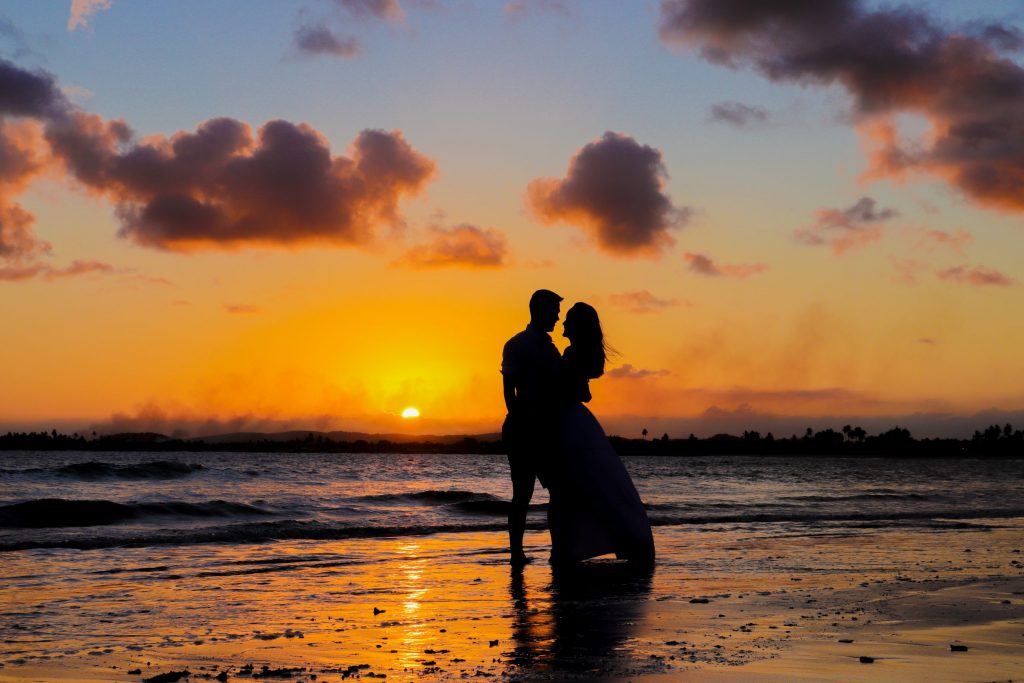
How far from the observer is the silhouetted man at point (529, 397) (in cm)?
887

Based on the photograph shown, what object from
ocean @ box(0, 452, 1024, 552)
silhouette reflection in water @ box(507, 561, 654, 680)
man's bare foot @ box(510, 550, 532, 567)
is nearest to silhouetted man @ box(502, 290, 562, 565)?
man's bare foot @ box(510, 550, 532, 567)

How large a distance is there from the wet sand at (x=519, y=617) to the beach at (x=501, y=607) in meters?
0.02

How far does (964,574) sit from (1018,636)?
331 cm

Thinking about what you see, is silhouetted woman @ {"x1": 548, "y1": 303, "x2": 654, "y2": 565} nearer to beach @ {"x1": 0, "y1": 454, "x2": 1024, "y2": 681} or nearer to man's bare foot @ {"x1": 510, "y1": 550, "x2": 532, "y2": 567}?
beach @ {"x1": 0, "y1": 454, "x2": 1024, "y2": 681}

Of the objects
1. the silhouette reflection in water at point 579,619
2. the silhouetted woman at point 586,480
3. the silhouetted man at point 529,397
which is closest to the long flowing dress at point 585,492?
the silhouetted woman at point 586,480

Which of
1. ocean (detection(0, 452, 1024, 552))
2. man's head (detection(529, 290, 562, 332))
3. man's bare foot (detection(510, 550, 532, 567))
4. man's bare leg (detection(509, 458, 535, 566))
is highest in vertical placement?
man's head (detection(529, 290, 562, 332))

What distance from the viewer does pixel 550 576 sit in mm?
8555

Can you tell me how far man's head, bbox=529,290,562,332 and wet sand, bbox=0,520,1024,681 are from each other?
2.19 metres

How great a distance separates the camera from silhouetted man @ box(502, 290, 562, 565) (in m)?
8.87

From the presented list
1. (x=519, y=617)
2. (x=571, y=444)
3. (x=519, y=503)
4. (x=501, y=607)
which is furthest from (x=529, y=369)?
(x=519, y=617)

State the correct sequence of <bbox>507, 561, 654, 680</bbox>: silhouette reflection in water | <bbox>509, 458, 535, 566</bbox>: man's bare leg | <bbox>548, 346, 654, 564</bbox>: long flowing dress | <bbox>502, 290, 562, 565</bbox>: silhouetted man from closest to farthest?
<bbox>507, 561, 654, 680</bbox>: silhouette reflection in water, <bbox>548, 346, 654, 564</bbox>: long flowing dress, <bbox>502, 290, 562, 565</bbox>: silhouetted man, <bbox>509, 458, 535, 566</bbox>: man's bare leg

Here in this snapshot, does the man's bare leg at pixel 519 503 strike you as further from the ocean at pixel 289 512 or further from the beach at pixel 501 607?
the ocean at pixel 289 512

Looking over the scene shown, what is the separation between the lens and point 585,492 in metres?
8.71

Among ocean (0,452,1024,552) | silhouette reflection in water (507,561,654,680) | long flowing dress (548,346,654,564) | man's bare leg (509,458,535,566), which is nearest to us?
silhouette reflection in water (507,561,654,680)
